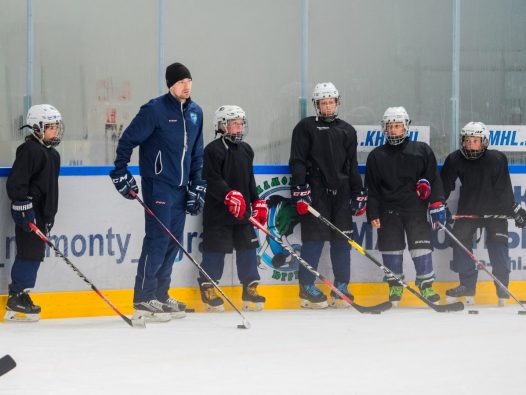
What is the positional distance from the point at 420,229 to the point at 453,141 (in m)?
1.09

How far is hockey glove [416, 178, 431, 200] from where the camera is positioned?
26.2ft

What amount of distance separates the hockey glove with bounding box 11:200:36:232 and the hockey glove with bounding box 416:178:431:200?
244 cm

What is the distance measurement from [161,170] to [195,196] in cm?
26

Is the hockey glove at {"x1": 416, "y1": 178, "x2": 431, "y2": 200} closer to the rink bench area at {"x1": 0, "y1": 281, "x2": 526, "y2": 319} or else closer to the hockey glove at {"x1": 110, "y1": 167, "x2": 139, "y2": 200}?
the rink bench area at {"x1": 0, "y1": 281, "x2": 526, "y2": 319}

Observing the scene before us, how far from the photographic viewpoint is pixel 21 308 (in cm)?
706

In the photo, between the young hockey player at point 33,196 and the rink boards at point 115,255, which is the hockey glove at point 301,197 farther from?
the young hockey player at point 33,196

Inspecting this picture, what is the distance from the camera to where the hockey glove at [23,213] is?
6914mm

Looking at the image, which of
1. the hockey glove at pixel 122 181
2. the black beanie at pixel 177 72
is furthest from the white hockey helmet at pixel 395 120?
the hockey glove at pixel 122 181

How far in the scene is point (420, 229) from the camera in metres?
7.99

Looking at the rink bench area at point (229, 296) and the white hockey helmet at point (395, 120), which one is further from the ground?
the white hockey helmet at point (395, 120)

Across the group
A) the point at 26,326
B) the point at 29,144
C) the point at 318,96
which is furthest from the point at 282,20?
the point at 26,326

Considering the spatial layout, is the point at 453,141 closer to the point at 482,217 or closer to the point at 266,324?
the point at 482,217

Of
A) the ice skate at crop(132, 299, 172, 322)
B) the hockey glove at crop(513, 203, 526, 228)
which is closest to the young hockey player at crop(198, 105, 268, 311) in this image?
the ice skate at crop(132, 299, 172, 322)

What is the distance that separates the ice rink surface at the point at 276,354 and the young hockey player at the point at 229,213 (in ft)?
0.72
